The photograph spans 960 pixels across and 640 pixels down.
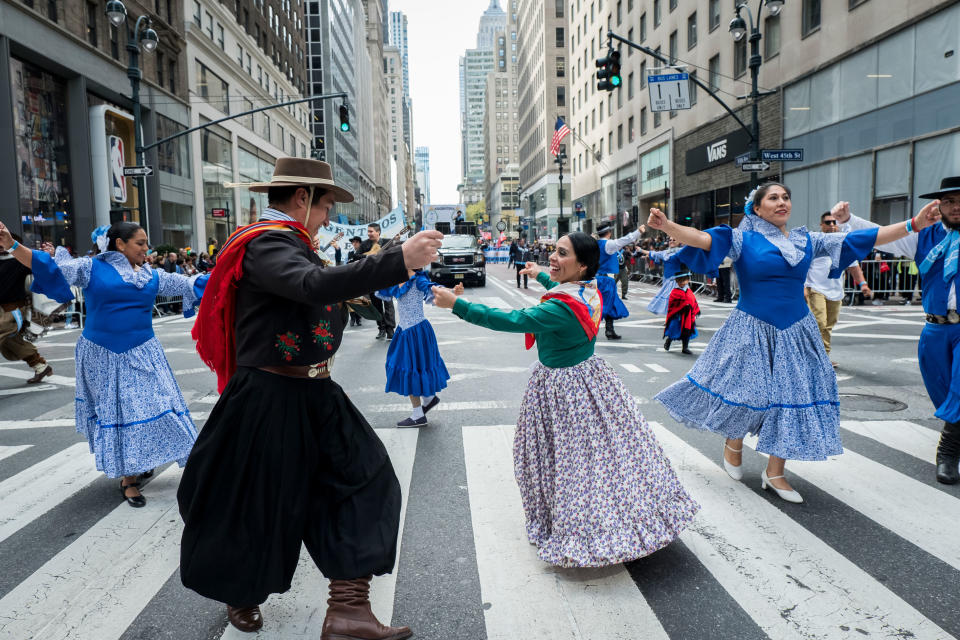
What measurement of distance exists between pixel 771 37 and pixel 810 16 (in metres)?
2.73

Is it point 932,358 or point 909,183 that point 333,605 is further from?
point 909,183

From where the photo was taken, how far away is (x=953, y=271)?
4.64 metres

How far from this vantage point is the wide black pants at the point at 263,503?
2.64 m

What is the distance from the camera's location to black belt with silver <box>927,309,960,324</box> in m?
4.67

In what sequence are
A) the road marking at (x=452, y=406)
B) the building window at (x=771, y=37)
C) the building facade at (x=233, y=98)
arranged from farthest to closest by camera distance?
1. the building facade at (x=233, y=98)
2. the building window at (x=771, y=37)
3. the road marking at (x=452, y=406)

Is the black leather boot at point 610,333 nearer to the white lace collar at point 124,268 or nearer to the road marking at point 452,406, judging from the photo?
the road marking at point 452,406

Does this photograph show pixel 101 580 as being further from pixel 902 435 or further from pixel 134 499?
pixel 902 435

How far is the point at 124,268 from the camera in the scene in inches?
188

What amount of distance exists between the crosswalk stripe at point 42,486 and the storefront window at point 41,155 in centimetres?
1704

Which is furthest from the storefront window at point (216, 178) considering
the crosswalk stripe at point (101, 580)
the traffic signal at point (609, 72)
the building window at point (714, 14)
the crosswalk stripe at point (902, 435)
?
the crosswalk stripe at point (902, 435)

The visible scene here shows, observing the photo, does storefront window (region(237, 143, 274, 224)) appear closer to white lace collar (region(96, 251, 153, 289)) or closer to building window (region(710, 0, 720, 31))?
building window (region(710, 0, 720, 31))

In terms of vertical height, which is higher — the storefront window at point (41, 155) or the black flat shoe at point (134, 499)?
the storefront window at point (41, 155)

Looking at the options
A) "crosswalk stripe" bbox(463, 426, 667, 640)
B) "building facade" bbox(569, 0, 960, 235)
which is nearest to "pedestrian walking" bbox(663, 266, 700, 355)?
"crosswalk stripe" bbox(463, 426, 667, 640)

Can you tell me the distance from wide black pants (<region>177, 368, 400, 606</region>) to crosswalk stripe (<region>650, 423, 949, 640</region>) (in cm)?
170
